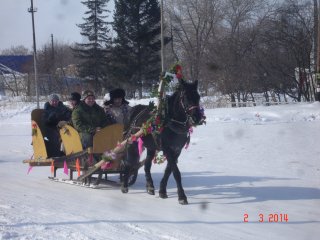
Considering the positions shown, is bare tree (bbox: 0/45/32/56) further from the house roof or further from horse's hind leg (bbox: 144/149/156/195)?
horse's hind leg (bbox: 144/149/156/195)

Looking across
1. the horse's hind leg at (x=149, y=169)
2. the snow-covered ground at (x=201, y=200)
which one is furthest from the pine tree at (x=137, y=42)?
the horse's hind leg at (x=149, y=169)

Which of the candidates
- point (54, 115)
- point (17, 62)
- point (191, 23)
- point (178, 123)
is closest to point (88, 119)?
point (54, 115)

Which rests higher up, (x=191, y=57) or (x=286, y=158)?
(x=191, y=57)

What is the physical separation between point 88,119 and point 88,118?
2cm

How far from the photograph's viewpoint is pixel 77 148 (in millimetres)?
9266

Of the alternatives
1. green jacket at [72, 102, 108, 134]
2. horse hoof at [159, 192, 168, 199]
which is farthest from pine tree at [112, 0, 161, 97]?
horse hoof at [159, 192, 168, 199]

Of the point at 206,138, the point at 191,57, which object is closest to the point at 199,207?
the point at 206,138

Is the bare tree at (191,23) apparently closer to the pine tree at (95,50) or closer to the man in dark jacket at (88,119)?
the pine tree at (95,50)

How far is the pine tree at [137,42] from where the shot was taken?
3581 centimetres

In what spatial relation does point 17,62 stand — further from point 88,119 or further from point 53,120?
point 88,119

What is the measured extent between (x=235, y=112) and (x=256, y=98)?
10.2 m

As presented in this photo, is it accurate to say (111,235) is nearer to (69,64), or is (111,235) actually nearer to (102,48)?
(102,48)

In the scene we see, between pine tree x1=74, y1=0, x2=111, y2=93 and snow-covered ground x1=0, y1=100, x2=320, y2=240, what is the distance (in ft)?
71.1

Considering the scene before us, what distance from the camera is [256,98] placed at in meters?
30.0
